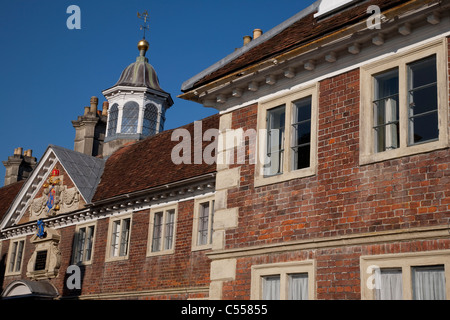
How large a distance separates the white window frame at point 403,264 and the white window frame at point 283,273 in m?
1.05

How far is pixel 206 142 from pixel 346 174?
12.9 metres

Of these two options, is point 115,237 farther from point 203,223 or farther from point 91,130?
point 91,130

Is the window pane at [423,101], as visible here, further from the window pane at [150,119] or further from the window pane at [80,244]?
the window pane at [150,119]

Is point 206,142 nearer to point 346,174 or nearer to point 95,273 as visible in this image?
point 95,273

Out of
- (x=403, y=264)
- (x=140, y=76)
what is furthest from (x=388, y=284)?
(x=140, y=76)

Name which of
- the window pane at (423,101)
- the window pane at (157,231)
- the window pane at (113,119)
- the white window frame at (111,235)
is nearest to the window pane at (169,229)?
the window pane at (157,231)

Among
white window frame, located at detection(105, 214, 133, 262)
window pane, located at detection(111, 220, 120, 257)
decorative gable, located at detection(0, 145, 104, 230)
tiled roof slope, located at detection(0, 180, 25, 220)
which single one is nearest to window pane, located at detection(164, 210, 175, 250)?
white window frame, located at detection(105, 214, 133, 262)

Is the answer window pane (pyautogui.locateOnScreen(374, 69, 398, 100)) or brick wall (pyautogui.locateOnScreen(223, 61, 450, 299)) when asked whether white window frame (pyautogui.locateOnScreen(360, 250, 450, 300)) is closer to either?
brick wall (pyautogui.locateOnScreen(223, 61, 450, 299))

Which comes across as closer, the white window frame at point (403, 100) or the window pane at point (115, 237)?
the white window frame at point (403, 100)

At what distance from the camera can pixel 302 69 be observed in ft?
41.4

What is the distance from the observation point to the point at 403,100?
1077 centimetres

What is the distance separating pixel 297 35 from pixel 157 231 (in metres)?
11.4

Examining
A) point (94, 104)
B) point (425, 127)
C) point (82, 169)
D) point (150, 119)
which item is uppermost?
point (94, 104)

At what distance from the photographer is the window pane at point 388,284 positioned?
1027 cm
